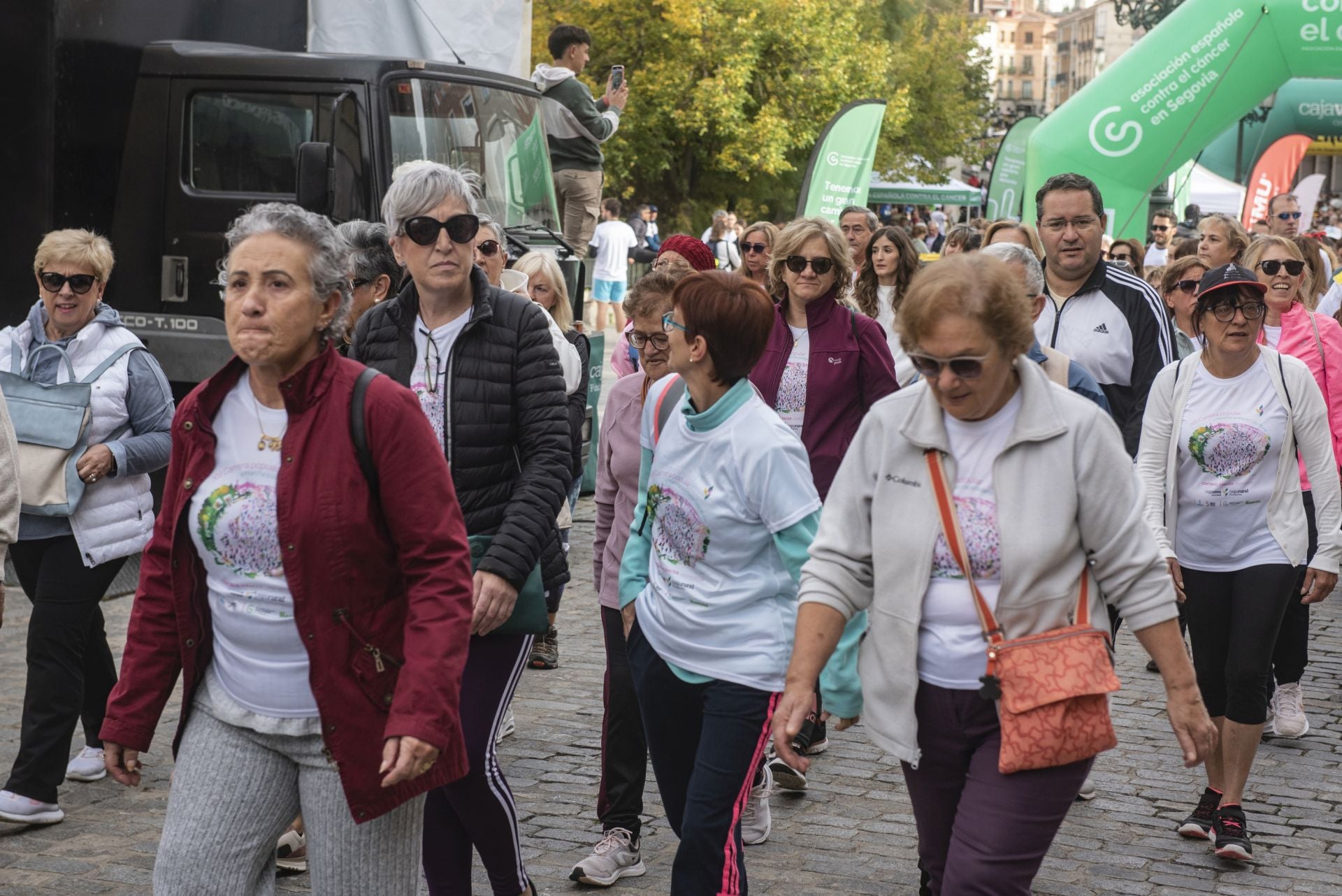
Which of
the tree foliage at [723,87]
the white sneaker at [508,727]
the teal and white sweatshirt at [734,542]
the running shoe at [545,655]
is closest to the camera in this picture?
the teal and white sweatshirt at [734,542]

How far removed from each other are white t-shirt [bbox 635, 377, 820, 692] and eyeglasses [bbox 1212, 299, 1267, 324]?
86.1 inches

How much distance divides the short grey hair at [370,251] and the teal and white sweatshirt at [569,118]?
23.2 feet

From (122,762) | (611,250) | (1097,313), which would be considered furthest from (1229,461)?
(611,250)

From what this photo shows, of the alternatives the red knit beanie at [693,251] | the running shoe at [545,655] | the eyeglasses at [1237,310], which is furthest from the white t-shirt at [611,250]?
the eyeglasses at [1237,310]

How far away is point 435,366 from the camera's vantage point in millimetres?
4176

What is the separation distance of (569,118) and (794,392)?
737 centimetres

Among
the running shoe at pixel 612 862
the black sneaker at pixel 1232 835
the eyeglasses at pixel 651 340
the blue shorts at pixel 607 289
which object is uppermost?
the eyeglasses at pixel 651 340

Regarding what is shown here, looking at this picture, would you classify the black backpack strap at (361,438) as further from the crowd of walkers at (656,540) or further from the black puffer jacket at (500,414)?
the black puffer jacket at (500,414)

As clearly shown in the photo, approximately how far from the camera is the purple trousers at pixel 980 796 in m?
3.21

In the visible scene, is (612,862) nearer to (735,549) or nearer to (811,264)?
(735,549)

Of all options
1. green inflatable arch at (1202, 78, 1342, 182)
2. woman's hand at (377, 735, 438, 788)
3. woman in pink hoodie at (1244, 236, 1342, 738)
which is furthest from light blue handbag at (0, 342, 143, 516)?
green inflatable arch at (1202, 78, 1342, 182)

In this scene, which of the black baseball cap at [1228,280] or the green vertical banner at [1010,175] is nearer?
the black baseball cap at [1228,280]

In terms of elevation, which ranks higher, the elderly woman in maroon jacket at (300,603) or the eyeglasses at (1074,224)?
the eyeglasses at (1074,224)

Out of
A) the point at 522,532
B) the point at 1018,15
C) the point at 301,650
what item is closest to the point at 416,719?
the point at 301,650
